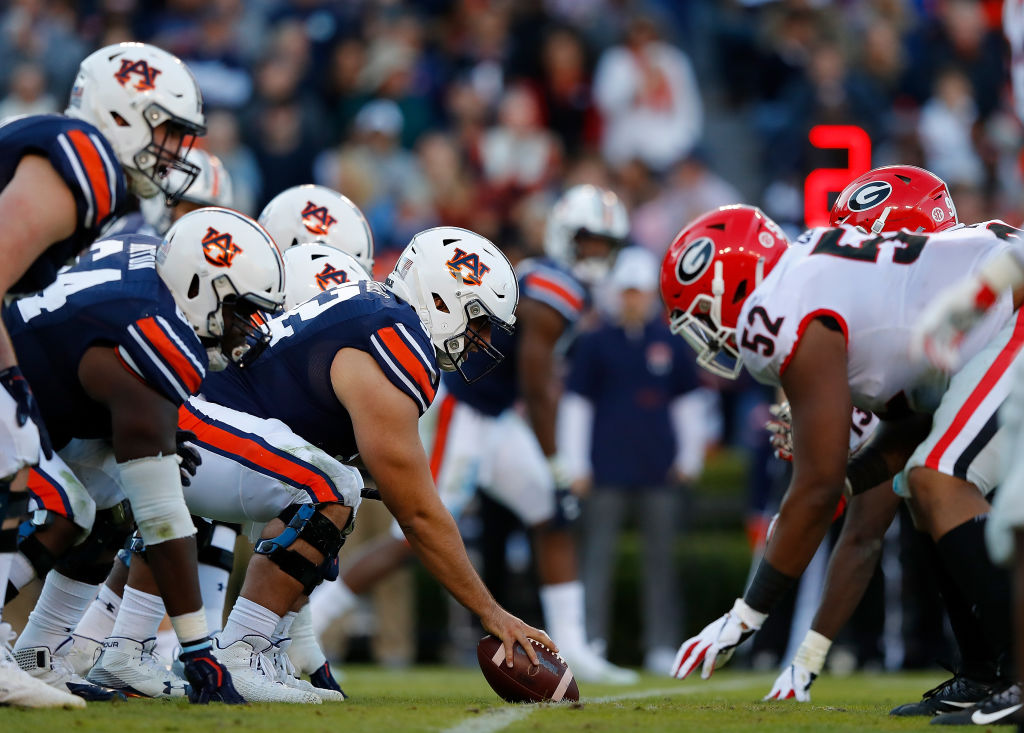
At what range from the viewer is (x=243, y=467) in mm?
4867

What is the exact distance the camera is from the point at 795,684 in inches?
206

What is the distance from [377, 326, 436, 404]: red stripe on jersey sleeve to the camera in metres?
4.63

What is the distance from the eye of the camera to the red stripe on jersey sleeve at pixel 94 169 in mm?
4090

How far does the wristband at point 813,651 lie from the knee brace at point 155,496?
7.48 ft

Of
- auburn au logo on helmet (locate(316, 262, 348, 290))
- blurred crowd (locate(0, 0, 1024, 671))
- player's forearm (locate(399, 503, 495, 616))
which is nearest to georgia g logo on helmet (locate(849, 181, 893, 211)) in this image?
player's forearm (locate(399, 503, 495, 616))

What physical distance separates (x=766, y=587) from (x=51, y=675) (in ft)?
7.62

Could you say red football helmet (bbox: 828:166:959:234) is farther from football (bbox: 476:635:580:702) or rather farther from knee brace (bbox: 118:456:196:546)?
knee brace (bbox: 118:456:196:546)

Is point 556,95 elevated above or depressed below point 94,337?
above

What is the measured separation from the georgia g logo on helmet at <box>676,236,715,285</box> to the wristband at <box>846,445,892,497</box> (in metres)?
0.86

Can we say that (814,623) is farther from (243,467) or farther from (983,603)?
(243,467)

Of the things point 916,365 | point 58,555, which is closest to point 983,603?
point 916,365

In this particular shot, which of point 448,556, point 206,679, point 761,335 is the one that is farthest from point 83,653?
point 761,335

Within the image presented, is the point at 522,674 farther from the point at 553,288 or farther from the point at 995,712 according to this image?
the point at 553,288

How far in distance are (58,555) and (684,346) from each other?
18.8 feet
